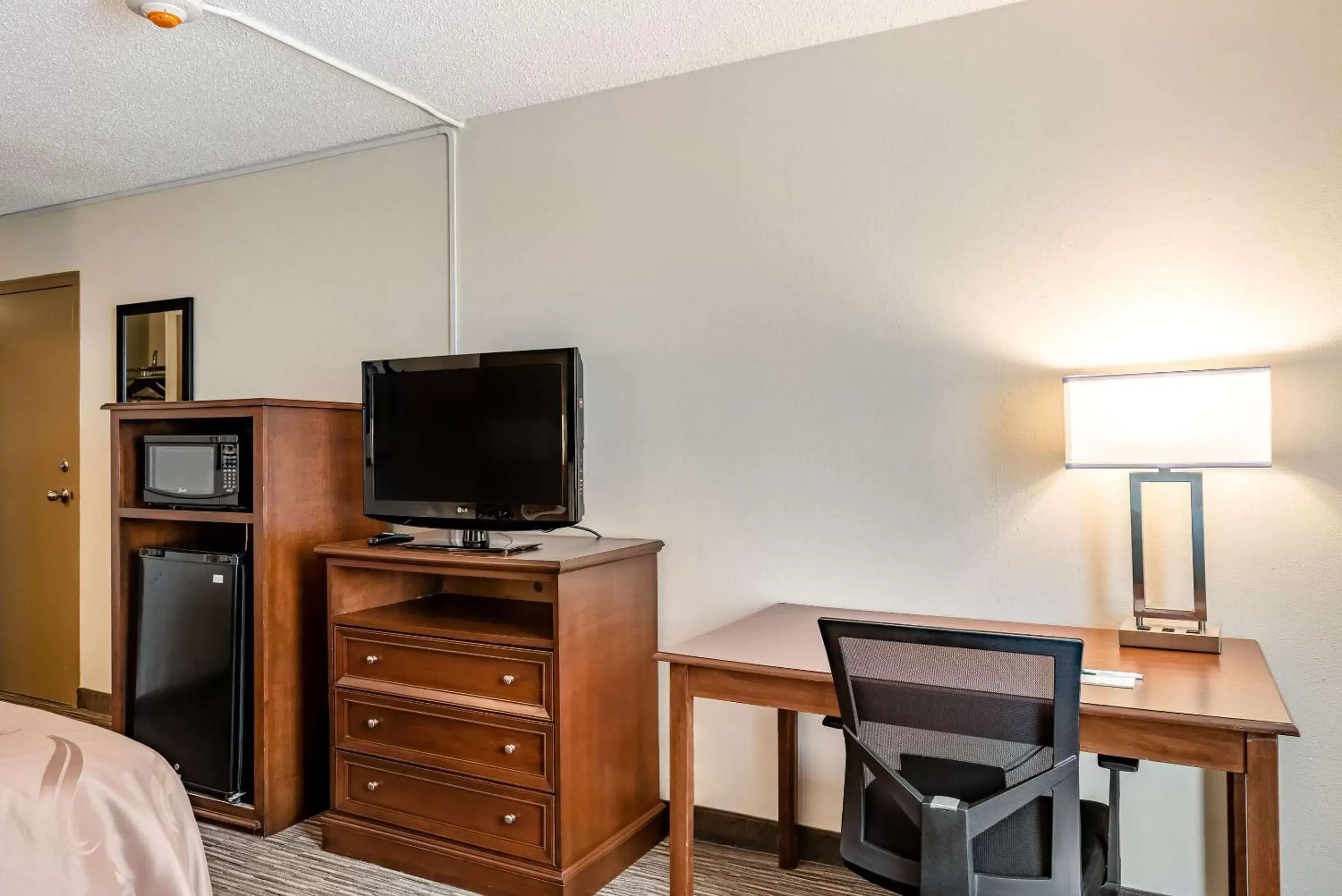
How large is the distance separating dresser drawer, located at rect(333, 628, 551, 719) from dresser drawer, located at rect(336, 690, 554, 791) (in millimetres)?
34

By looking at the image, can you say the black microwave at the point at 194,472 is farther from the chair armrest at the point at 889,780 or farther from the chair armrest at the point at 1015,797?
the chair armrest at the point at 1015,797

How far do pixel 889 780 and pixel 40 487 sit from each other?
4401 millimetres

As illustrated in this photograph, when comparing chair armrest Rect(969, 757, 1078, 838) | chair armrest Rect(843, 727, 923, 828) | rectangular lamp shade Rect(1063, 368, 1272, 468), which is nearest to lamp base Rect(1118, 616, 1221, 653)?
rectangular lamp shade Rect(1063, 368, 1272, 468)

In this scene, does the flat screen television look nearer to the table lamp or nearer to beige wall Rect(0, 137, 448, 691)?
beige wall Rect(0, 137, 448, 691)

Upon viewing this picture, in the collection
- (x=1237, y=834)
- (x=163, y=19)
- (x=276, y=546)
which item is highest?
(x=163, y=19)

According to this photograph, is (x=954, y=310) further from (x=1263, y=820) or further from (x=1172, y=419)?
(x=1263, y=820)

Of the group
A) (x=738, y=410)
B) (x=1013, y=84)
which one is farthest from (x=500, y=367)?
(x=1013, y=84)

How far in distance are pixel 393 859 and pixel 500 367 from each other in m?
1.48

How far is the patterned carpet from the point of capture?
2.44 m

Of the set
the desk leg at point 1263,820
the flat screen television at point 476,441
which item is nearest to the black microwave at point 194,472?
the flat screen television at point 476,441

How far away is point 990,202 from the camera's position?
2.39 metres

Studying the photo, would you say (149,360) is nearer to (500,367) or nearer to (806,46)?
(500,367)

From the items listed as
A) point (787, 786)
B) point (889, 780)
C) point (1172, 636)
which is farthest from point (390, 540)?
point (1172, 636)

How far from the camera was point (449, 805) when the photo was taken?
253cm
